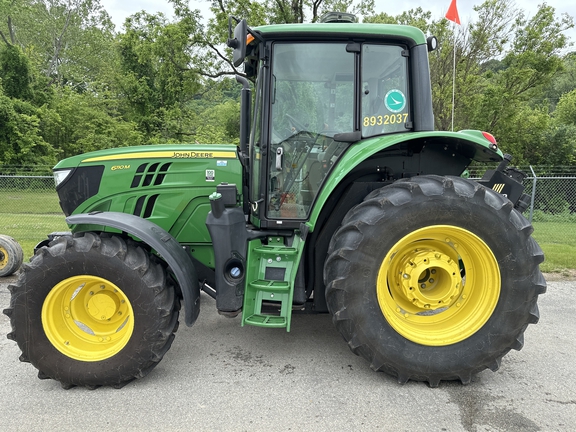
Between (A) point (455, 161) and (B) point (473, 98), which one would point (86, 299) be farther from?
(B) point (473, 98)

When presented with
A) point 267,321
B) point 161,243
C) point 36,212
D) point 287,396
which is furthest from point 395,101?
point 36,212

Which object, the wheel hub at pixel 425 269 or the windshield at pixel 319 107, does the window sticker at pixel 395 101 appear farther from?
the wheel hub at pixel 425 269

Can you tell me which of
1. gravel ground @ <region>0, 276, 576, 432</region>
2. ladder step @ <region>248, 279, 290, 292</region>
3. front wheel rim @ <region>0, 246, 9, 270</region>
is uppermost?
ladder step @ <region>248, 279, 290, 292</region>

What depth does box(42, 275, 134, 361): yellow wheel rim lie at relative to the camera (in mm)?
2811

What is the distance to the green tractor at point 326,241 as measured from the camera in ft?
9.01

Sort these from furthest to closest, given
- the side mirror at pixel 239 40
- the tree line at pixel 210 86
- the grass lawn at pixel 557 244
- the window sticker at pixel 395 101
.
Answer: the tree line at pixel 210 86, the grass lawn at pixel 557 244, the window sticker at pixel 395 101, the side mirror at pixel 239 40

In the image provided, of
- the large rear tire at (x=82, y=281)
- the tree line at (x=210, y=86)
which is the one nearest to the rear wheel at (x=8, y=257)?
the large rear tire at (x=82, y=281)

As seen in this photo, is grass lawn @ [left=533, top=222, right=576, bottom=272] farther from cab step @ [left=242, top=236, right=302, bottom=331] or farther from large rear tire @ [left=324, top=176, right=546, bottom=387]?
cab step @ [left=242, top=236, right=302, bottom=331]

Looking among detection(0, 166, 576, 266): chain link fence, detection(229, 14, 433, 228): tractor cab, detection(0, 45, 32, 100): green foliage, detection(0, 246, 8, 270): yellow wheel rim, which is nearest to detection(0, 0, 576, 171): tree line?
detection(0, 45, 32, 100): green foliage

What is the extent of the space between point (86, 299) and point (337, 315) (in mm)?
1810

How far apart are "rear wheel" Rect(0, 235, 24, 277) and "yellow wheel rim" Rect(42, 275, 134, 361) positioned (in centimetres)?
300

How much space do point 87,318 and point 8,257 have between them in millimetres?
3076

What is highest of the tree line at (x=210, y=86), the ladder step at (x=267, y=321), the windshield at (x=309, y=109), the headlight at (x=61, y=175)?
the tree line at (x=210, y=86)

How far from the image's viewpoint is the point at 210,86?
18.8 meters
